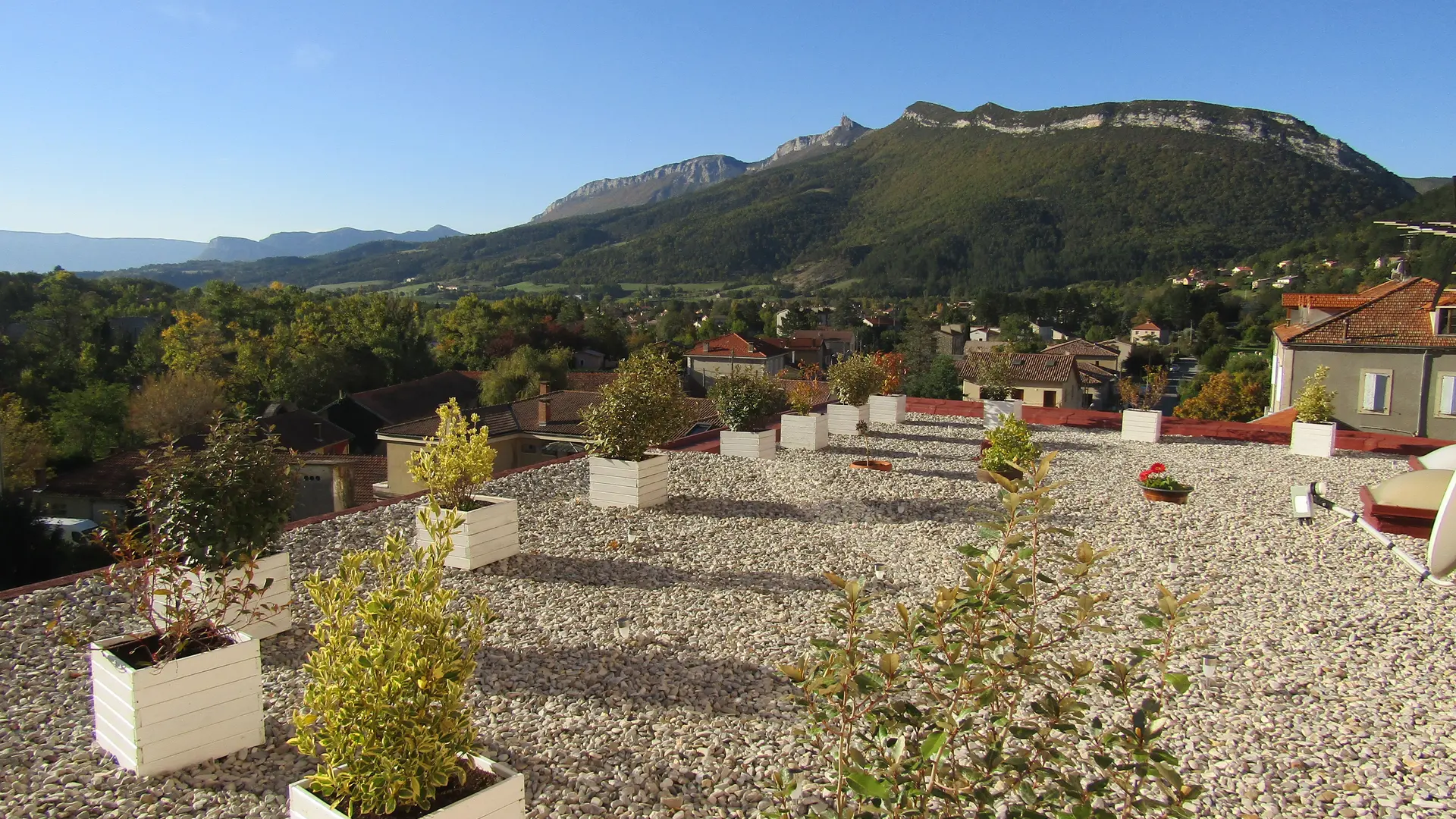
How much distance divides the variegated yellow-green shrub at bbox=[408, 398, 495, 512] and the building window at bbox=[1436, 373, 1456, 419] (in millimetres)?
18843

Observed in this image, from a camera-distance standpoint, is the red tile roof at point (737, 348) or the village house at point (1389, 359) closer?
the village house at point (1389, 359)

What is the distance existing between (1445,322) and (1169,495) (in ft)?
41.2

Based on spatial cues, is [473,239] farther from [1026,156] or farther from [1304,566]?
[1304,566]

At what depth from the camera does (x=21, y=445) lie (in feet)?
94.4

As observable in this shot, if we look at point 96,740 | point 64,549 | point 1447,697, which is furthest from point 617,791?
point 64,549

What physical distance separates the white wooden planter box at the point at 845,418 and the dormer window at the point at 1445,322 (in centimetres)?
1249

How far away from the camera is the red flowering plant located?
889 cm

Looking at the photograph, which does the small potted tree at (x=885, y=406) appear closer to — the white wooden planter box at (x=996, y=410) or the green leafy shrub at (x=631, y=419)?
the white wooden planter box at (x=996, y=410)

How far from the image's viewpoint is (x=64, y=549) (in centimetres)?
1142

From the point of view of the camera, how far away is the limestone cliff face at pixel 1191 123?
91.9 meters

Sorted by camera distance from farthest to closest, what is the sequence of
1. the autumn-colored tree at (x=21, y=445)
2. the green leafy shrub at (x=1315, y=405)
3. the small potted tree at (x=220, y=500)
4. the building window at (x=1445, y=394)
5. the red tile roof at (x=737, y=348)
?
1. the red tile roof at (x=737, y=348)
2. the autumn-colored tree at (x=21, y=445)
3. the building window at (x=1445, y=394)
4. the green leafy shrub at (x=1315, y=405)
5. the small potted tree at (x=220, y=500)

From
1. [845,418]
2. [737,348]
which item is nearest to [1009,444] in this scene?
[845,418]

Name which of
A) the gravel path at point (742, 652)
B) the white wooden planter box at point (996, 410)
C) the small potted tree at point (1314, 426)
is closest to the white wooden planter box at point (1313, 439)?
the small potted tree at point (1314, 426)

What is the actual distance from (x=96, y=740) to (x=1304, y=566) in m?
8.52
